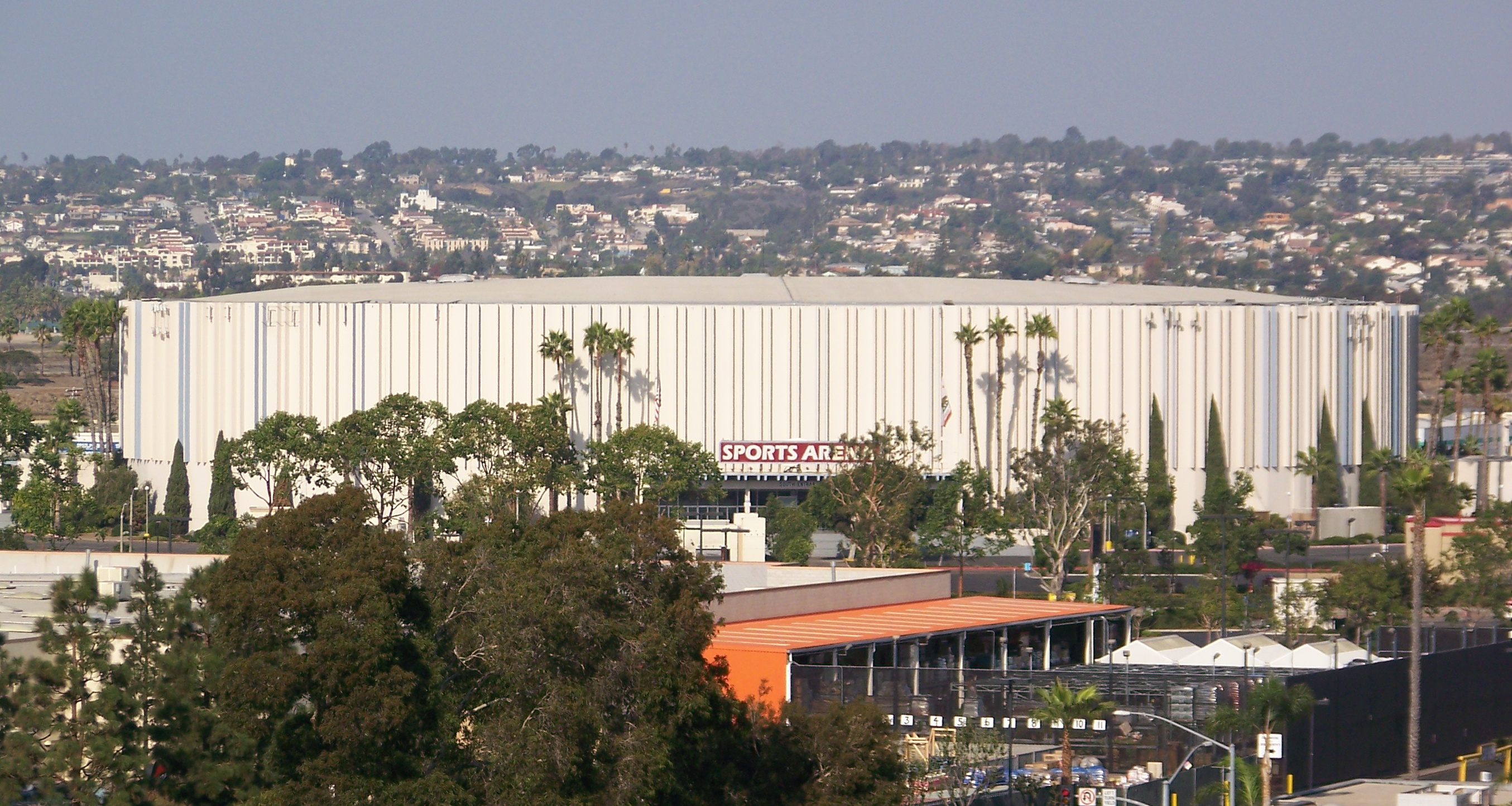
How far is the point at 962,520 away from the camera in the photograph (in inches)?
4409

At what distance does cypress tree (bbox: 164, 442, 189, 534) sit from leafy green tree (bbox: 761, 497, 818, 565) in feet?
117

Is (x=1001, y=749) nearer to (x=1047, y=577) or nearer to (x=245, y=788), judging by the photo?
(x=245, y=788)

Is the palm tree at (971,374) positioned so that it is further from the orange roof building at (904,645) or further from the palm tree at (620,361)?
the orange roof building at (904,645)

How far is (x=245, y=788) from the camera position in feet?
121

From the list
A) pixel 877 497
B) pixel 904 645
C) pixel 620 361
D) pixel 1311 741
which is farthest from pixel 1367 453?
pixel 1311 741

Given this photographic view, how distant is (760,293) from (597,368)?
63.9 feet

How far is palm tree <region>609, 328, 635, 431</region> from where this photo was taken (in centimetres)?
12850

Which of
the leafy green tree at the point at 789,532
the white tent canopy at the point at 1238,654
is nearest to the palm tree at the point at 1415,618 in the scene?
the white tent canopy at the point at 1238,654

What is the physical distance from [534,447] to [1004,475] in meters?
31.2

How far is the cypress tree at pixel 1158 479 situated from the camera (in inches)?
5017

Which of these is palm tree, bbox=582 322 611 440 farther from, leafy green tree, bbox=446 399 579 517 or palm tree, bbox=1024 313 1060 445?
palm tree, bbox=1024 313 1060 445

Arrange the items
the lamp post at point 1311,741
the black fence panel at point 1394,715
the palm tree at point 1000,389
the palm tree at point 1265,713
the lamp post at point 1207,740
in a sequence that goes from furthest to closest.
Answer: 1. the palm tree at point 1000,389
2. the black fence panel at point 1394,715
3. the lamp post at point 1311,741
4. the palm tree at point 1265,713
5. the lamp post at point 1207,740

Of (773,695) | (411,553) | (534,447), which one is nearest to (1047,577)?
(534,447)

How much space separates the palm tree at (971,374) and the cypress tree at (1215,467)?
13.7 metres
